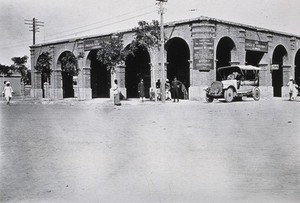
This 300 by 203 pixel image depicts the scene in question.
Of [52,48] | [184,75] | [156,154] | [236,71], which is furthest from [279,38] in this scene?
[156,154]

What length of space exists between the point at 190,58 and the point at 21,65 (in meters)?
33.5

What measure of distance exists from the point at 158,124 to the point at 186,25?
1489cm

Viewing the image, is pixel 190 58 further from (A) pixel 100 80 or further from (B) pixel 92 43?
(A) pixel 100 80

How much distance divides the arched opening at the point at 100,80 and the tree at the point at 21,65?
640 inches

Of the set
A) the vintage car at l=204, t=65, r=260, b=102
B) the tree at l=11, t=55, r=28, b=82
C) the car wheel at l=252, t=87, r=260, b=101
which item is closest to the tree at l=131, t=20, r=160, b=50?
the vintage car at l=204, t=65, r=260, b=102

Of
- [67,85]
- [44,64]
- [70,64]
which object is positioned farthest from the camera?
[67,85]

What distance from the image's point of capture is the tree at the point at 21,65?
1894 inches

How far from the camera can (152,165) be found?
17.0 ft

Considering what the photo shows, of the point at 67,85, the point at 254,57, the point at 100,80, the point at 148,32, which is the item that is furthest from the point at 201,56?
the point at 67,85

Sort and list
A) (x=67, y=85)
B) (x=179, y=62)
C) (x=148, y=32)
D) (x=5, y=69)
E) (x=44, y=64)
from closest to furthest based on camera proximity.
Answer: (x=148, y=32) → (x=179, y=62) → (x=44, y=64) → (x=67, y=85) → (x=5, y=69)

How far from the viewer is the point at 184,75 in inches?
1112

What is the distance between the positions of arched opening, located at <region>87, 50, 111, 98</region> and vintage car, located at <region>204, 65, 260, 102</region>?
1625cm

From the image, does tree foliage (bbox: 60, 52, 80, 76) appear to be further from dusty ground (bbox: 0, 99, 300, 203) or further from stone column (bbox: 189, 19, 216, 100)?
dusty ground (bbox: 0, 99, 300, 203)

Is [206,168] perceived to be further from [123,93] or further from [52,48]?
[52,48]
